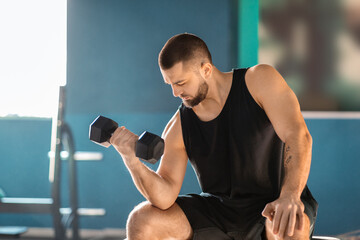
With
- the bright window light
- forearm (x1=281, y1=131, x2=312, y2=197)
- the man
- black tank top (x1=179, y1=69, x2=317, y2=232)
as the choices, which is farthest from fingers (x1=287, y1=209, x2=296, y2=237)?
the bright window light

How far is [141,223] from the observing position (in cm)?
170

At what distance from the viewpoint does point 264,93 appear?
1771 mm

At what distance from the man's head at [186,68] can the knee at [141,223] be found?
429 mm

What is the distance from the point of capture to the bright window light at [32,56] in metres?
3.91

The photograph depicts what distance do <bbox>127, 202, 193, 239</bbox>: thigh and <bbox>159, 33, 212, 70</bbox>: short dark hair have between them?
517mm

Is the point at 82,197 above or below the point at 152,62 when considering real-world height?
below

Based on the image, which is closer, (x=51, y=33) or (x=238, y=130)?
(x=238, y=130)

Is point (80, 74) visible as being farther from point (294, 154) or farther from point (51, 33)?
point (294, 154)

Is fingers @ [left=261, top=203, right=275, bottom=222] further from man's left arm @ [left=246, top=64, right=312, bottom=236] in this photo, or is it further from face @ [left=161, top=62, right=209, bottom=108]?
face @ [left=161, top=62, right=209, bottom=108]

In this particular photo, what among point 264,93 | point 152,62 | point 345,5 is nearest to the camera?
point 264,93

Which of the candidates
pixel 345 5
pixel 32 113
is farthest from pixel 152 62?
pixel 345 5

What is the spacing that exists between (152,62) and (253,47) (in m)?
0.77

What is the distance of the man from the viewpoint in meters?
1.71

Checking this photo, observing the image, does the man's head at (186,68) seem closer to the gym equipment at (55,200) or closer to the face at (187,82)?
the face at (187,82)
